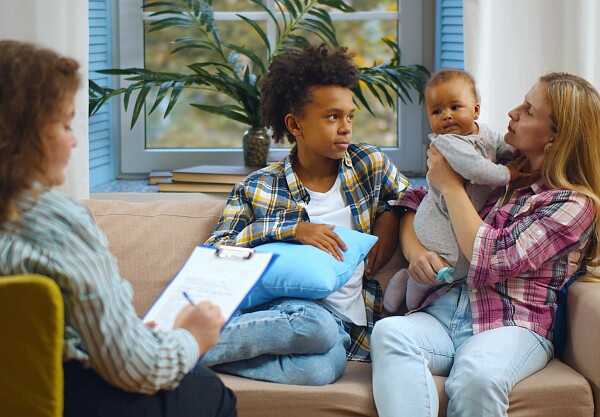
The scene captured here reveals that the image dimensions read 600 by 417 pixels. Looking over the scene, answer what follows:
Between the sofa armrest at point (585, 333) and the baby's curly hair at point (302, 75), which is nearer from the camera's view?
the sofa armrest at point (585, 333)

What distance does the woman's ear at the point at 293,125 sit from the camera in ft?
7.53

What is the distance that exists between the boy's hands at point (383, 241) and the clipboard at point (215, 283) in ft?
2.38

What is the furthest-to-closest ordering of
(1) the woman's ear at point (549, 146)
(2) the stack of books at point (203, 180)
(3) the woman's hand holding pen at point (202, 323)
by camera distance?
1. (2) the stack of books at point (203, 180)
2. (1) the woman's ear at point (549, 146)
3. (3) the woman's hand holding pen at point (202, 323)

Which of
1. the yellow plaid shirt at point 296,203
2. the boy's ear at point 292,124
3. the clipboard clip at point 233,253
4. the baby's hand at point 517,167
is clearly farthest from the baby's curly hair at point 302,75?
the clipboard clip at point 233,253

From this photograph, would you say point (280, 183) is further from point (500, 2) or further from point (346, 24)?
point (346, 24)

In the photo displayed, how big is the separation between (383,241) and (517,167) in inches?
15.6

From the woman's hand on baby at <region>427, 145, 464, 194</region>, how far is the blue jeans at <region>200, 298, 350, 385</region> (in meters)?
0.44

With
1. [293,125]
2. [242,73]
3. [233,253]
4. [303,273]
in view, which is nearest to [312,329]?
[303,273]

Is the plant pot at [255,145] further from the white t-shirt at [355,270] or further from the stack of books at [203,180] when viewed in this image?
the white t-shirt at [355,270]

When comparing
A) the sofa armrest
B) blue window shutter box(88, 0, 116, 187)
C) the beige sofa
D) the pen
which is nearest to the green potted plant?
blue window shutter box(88, 0, 116, 187)

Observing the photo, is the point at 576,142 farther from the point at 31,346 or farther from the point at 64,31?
the point at 64,31

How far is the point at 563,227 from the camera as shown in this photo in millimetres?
1899

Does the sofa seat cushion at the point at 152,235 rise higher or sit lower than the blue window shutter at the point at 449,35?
lower

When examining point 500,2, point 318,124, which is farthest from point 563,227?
point 500,2
